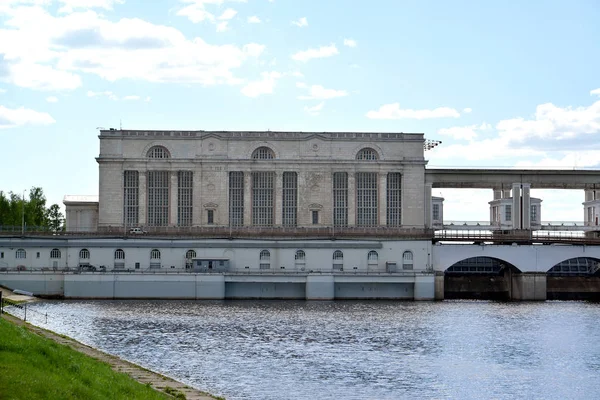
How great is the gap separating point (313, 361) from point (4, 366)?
3070 centimetres

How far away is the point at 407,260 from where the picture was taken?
126 meters

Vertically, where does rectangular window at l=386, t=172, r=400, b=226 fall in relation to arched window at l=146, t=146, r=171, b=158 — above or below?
below

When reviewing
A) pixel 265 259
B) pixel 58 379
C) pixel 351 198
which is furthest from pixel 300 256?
pixel 58 379

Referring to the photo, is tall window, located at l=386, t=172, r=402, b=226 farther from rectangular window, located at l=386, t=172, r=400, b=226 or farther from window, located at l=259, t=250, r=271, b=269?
window, located at l=259, t=250, r=271, b=269

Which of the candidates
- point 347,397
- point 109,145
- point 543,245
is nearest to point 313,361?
point 347,397

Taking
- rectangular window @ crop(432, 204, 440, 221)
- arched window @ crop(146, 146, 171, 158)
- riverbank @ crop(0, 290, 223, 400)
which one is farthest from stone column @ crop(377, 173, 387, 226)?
riverbank @ crop(0, 290, 223, 400)

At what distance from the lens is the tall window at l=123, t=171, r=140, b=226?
137250 millimetres

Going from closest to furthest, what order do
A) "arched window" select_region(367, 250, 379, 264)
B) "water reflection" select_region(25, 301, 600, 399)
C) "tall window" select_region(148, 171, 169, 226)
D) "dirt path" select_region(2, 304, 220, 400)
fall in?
"dirt path" select_region(2, 304, 220, 400) < "water reflection" select_region(25, 301, 600, 399) < "arched window" select_region(367, 250, 379, 264) < "tall window" select_region(148, 171, 169, 226)

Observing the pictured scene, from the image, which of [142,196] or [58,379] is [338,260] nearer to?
[142,196]

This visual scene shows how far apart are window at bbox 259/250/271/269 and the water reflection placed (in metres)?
15.4

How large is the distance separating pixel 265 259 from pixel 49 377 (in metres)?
88.5

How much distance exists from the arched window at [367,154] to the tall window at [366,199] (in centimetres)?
Answer: 226

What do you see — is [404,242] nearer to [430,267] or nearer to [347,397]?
[430,267]

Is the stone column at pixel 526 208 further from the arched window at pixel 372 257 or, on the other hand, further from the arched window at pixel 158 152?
the arched window at pixel 158 152
